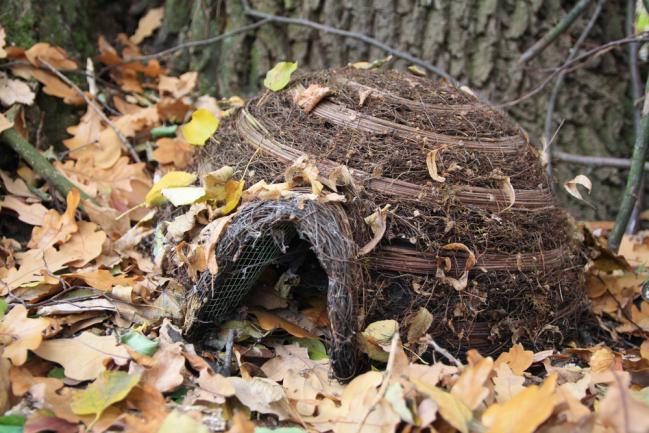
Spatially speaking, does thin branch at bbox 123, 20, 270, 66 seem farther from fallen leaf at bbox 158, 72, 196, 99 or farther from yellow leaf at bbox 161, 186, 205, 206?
yellow leaf at bbox 161, 186, 205, 206

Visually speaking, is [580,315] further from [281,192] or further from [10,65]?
[10,65]

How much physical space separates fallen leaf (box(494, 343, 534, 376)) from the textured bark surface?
5.85 feet

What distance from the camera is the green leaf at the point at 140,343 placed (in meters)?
1.88

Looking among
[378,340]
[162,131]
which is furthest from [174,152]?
[378,340]

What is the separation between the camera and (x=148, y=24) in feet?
12.2

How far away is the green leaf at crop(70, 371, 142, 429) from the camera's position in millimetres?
1622

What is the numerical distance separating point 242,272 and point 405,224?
0.56 meters

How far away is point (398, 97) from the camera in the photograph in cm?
237

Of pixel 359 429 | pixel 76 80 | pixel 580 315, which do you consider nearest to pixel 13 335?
pixel 359 429

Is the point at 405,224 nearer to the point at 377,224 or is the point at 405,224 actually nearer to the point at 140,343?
the point at 377,224

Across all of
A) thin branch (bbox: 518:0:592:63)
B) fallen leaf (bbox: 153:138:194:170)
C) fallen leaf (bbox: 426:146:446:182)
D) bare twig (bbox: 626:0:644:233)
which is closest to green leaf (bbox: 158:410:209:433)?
fallen leaf (bbox: 426:146:446:182)

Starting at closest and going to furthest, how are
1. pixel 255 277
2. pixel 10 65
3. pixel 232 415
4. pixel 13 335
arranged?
A: pixel 232 415
pixel 13 335
pixel 255 277
pixel 10 65

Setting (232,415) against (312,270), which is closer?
(232,415)

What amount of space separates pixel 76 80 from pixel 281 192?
6.07 ft
